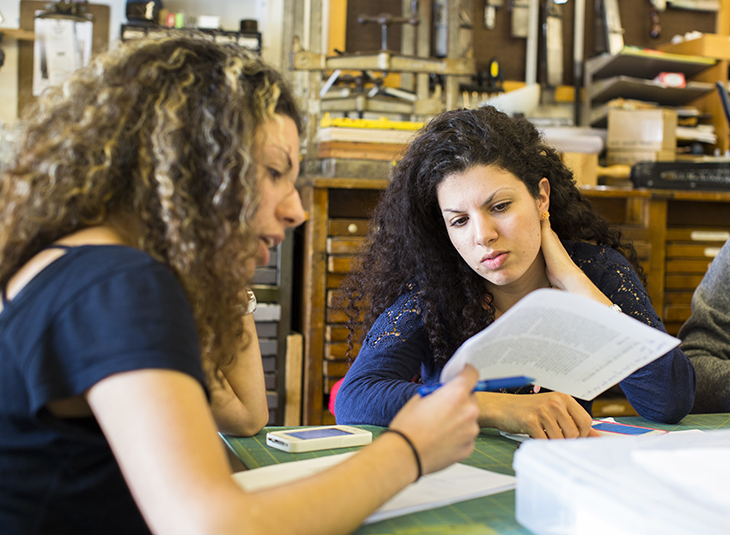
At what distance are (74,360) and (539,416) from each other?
74cm

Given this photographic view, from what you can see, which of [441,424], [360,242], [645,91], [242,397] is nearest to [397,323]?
[242,397]

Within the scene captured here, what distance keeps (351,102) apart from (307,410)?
4.93 feet

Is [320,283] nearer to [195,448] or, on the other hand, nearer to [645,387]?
[645,387]

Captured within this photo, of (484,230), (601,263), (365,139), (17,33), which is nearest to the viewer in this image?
(484,230)

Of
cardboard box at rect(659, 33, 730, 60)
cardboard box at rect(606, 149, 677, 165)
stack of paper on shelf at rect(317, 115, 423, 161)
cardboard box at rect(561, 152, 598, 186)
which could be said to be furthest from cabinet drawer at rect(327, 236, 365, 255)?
cardboard box at rect(659, 33, 730, 60)

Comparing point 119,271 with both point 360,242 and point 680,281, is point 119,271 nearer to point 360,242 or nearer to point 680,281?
point 360,242

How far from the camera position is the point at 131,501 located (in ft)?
2.18

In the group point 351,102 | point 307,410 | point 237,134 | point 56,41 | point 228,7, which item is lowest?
point 307,410

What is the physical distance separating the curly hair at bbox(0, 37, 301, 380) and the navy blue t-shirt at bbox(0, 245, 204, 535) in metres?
0.07

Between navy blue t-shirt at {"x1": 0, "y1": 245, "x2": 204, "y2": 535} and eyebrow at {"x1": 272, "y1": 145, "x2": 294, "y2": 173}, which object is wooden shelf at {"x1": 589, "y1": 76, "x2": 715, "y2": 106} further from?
navy blue t-shirt at {"x1": 0, "y1": 245, "x2": 204, "y2": 535}

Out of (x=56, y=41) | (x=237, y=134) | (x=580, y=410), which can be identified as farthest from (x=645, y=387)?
(x=56, y=41)

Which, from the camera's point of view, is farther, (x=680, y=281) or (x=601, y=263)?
(x=680, y=281)

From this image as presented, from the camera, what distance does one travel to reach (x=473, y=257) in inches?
54.4

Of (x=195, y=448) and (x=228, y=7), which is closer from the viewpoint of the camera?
(x=195, y=448)
